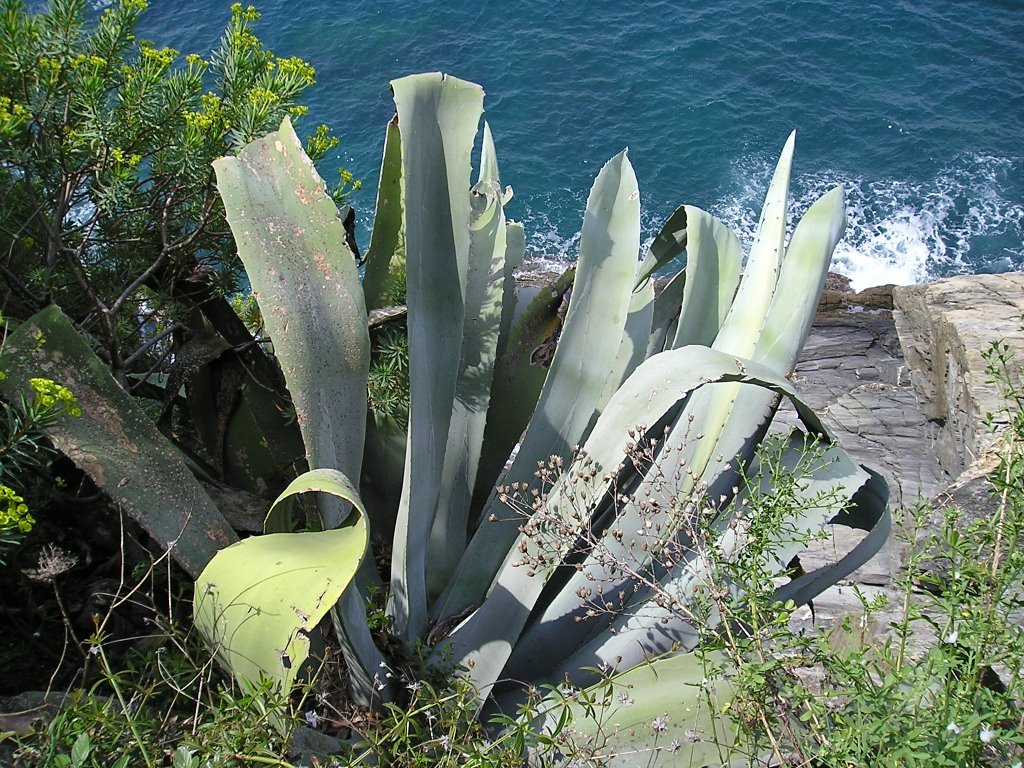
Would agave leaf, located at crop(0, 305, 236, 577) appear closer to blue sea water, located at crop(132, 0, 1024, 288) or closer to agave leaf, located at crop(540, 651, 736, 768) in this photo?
agave leaf, located at crop(540, 651, 736, 768)

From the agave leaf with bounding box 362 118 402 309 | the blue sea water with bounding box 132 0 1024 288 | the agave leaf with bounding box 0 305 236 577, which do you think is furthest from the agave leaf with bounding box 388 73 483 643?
the blue sea water with bounding box 132 0 1024 288

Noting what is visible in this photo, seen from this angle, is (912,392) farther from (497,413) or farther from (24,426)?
(24,426)

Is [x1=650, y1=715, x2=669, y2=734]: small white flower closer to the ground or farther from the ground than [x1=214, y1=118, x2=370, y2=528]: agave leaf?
closer to the ground

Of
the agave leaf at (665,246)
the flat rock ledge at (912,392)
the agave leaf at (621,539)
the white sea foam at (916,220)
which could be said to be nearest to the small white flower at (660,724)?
the agave leaf at (621,539)

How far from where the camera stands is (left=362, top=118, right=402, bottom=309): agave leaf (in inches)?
77.0

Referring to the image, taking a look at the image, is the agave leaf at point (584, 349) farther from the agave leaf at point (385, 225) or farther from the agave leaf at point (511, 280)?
the agave leaf at point (385, 225)

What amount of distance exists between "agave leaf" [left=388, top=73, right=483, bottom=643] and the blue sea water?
6075 mm

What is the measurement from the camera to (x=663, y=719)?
153cm

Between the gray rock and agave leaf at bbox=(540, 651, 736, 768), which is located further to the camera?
the gray rock

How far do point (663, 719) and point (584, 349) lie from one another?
0.80m

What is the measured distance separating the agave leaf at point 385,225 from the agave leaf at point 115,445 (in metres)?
0.57

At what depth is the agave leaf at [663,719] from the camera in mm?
1586

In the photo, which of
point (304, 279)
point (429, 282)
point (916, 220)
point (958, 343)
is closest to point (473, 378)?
point (429, 282)

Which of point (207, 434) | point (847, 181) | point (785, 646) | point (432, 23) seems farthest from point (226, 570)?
point (432, 23)
